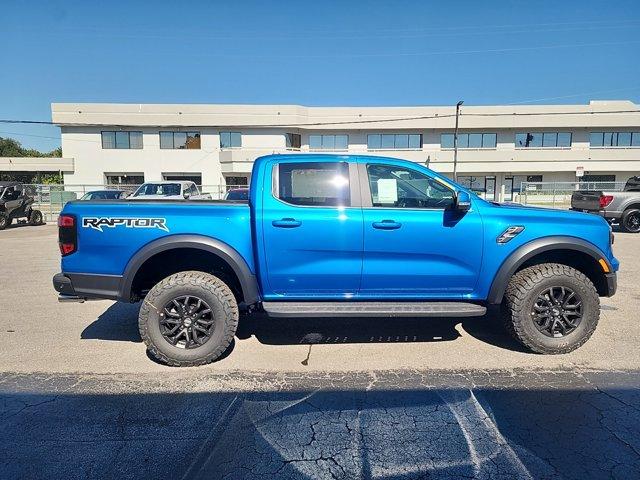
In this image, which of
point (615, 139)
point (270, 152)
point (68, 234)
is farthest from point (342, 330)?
point (615, 139)

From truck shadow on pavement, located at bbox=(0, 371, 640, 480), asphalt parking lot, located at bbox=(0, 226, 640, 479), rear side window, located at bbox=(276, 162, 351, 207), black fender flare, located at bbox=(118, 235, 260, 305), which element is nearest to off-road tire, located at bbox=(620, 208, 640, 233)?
asphalt parking lot, located at bbox=(0, 226, 640, 479)

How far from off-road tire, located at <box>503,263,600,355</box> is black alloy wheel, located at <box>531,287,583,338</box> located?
0.04 metres

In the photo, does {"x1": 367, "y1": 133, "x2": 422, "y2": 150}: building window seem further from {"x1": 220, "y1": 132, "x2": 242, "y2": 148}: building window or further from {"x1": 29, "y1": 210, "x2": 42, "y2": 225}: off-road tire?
{"x1": 29, "y1": 210, "x2": 42, "y2": 225}: off-road tire

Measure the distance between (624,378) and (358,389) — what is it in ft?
7.95

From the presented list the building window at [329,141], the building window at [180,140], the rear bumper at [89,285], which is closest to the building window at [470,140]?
the building window at [329,141]

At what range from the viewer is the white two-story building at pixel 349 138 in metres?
33.3

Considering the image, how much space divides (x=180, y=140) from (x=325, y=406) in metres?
34.8

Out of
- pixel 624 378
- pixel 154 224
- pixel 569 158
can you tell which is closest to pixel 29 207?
pixel 154 224

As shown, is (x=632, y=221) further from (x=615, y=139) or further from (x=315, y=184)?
(x=615, y=139)

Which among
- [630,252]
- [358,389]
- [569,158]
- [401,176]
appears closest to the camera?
[358,389]

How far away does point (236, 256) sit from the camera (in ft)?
12.3

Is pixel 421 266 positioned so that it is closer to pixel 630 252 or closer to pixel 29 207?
pixel 630 252

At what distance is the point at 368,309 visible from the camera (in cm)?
377

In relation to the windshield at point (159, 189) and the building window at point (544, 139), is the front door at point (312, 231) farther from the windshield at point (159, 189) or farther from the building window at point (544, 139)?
the building window at point (544, 139)
